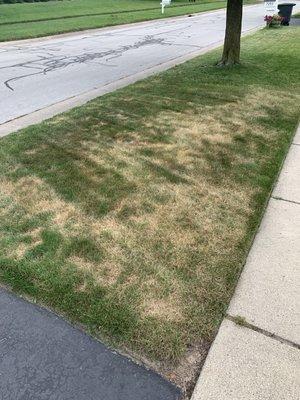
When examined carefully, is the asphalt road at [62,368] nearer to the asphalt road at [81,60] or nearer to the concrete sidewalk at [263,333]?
the concrete sidewalk at [263,333]

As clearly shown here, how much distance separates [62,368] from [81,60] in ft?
40.2

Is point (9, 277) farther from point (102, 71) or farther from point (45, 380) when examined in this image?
point (102, 71)

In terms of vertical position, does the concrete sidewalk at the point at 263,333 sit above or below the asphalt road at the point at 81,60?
above

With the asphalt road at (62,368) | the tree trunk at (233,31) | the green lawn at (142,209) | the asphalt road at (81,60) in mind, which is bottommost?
the asphalt road at (81,60)

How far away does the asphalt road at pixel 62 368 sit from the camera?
7.55ft

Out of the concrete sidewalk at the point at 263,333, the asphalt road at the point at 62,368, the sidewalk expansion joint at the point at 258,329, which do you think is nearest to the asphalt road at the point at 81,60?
the asphalt road at the point at 62,368

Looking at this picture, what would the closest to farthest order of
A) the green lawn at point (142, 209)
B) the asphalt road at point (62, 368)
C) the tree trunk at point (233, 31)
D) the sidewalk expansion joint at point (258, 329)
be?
the asphalt road at point (62, 368) → the sidewalk expansion joint at point (258, 329) → the green lawn at point (142, 209) → the tree trunk at point (233, 31)

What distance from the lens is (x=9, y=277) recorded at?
320 cm

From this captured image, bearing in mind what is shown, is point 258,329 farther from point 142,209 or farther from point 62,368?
point 142,209

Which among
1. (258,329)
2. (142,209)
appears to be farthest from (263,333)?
(142,209)

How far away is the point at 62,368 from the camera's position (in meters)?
2.45

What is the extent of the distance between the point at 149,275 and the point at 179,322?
55cm

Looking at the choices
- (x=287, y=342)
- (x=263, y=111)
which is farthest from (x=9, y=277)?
(x=263, y=111)

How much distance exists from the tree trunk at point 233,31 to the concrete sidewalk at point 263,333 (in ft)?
26.3
